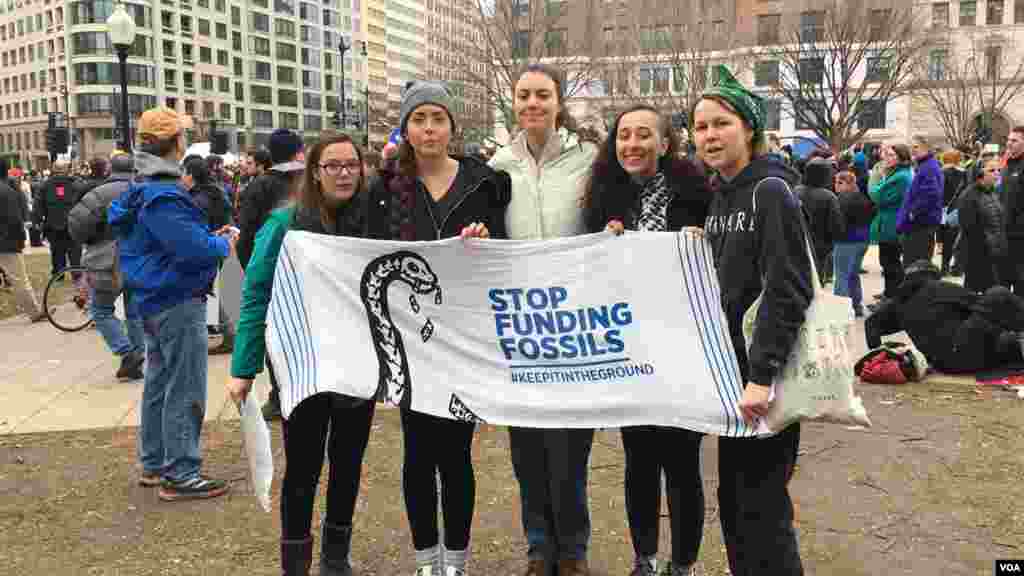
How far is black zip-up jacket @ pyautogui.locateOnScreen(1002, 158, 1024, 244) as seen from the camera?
8.70 m

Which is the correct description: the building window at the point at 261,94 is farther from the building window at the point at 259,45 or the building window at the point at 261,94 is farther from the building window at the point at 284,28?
the building window at the point at 284,28

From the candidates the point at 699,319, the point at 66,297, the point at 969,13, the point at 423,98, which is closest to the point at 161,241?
the point at 423,98

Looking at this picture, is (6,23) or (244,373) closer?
(244,373)

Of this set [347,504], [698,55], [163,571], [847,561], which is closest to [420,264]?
[347,504]

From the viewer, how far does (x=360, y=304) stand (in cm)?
381

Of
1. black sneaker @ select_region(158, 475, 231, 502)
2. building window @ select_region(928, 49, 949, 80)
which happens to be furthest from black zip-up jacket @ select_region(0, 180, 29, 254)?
building window @ select_region(928, 49, 949, 80)

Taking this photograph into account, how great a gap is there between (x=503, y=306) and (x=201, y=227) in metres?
2.02

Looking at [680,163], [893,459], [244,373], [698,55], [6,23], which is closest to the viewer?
[680,163]

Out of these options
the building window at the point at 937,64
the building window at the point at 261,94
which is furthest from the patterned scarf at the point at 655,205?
the building window at the point at 261,94

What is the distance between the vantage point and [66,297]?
11.4 meters

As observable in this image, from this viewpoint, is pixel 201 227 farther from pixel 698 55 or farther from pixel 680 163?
pixel 698 55

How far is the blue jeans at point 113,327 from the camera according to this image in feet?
26.3

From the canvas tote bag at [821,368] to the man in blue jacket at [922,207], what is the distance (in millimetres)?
8153

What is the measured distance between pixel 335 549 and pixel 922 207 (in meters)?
8.76
